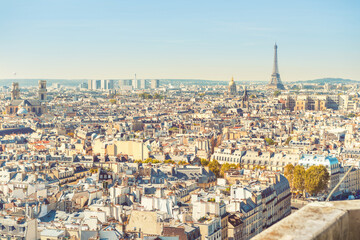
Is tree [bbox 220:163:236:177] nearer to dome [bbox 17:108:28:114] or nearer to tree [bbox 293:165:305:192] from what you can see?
tree [bbox 293:165:305:192]

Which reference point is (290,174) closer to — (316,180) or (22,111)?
(316,180)

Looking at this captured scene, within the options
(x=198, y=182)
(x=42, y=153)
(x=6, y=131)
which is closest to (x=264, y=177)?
(x=198, y=182)

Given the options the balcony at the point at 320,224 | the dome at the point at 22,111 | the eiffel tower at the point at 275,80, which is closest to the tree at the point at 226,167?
the balcony at the point at 320,224

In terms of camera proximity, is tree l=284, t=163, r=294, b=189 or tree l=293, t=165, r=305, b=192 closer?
tree l=293, t=165, r=305, b=192

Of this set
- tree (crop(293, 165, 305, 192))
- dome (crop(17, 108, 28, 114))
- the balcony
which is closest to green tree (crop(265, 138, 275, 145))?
tree (crop(293, 165, 305, 192))

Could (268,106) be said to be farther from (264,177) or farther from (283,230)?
(283,230)

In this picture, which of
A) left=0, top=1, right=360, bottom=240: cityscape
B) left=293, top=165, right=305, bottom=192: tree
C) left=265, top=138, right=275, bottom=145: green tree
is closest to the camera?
left=0, top=1, right=360, bottom=240: cityscape
